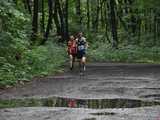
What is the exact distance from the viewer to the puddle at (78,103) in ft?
42.7

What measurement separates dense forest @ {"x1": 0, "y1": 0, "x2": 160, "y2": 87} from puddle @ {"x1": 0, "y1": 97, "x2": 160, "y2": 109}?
15.5 ft

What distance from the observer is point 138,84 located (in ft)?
62.1

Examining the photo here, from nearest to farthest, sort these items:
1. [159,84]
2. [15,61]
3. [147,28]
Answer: [159,84] → [15,61] → [147,28]

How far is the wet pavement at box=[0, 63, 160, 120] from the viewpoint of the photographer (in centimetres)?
1137

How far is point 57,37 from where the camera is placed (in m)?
44.1

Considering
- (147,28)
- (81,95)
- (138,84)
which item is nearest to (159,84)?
(138,84)

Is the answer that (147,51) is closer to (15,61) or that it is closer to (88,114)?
(15,61)

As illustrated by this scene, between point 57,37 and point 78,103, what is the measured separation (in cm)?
3070


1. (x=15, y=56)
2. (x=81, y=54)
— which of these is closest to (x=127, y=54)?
(x=81, y=54)

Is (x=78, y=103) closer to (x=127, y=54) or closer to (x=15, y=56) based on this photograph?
(x=15, y=56)

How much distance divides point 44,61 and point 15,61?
3.72 metres

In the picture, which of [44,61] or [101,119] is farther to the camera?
[44,61]

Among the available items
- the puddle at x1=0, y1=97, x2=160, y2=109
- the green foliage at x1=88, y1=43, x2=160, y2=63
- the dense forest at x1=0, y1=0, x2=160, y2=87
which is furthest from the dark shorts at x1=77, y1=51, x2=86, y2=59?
the green foliage at x1=88, y1=43, x2=160, y2=63

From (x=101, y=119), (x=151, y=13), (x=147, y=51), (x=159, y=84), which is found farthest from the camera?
(x=151, y=13)
